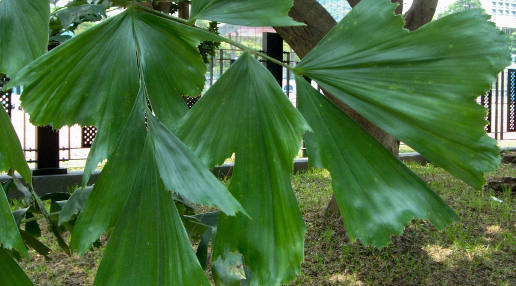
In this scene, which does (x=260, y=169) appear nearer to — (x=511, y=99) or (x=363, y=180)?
(x=363, y=180)

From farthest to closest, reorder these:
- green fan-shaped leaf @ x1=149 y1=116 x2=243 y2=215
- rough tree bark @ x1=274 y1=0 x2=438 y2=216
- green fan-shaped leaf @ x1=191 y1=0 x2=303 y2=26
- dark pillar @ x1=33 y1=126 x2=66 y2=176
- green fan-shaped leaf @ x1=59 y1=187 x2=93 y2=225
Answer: dark pillar @ x1=33 y1=126 x2=66 y2=176
rough tree bark @ x1=274 y1=0 x2=438 y2=216
green fan-shaped leaf @ x1=59 y1=187 x2=93 y2=225
green fan-shaped leaf @ x1=191 y1=0 x2=303 y2=26
green fan-shaped leaf @ x1=149 y1=116 x2=243 y2=215

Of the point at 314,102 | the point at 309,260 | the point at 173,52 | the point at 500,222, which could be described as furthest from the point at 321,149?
the point at 500,222

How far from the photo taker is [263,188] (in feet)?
1.38

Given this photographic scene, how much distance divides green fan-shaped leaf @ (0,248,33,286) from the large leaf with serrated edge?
14 cm

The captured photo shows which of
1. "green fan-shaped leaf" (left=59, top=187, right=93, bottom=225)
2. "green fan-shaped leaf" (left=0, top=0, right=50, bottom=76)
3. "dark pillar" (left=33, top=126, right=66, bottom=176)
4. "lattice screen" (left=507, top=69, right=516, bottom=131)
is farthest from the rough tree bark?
"lattice screen" (left=507, top=69, right=516, bottom=131)

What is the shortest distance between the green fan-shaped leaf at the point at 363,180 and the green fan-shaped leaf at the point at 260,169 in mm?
39

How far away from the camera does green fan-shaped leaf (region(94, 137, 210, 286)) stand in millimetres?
364

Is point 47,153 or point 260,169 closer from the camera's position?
point 260,169

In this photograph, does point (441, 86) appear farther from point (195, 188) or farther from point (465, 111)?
point (195, 188)

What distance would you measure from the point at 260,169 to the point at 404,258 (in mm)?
2901

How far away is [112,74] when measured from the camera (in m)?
0.45

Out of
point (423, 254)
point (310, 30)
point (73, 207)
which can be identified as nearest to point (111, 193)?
point (73, 207)

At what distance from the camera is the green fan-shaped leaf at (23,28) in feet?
1.65

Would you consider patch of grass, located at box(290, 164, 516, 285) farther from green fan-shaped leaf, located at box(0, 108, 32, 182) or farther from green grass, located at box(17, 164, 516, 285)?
green fan-shaped leaf, located at box(0, 108, 32, 182)
